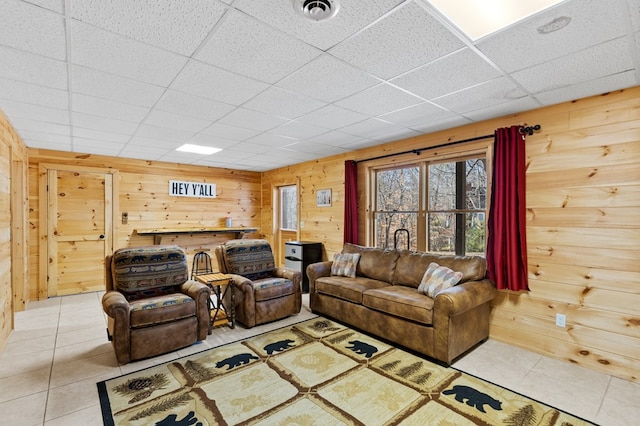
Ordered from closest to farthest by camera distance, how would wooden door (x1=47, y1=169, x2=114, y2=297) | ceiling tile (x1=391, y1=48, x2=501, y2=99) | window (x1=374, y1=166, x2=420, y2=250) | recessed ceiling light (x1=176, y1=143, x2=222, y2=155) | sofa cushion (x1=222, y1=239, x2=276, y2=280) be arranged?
ceiling tile (x1=391, y1=48, x2=501, y2=99) < sofa cushion (x1=222, y1=239, x2=276, y2=280) < window (x1=374, y1=166, x2=420, y2=250) < recessed ceiling light (x1=176, y1=143, x2=222, y2=155) < wooden door (x1=47, y1=169, x2=114, y2=297)

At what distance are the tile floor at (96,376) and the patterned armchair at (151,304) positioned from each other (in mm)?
143

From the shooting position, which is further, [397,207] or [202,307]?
[397,207]

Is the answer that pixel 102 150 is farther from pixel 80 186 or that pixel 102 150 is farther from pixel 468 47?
pixel 468 47

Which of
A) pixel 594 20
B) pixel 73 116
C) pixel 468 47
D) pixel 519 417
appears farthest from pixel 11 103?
pixel 519 417

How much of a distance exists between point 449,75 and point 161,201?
5.59 meters

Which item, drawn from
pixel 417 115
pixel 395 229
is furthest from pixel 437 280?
pixel 417 115

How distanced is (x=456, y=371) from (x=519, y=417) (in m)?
0.61

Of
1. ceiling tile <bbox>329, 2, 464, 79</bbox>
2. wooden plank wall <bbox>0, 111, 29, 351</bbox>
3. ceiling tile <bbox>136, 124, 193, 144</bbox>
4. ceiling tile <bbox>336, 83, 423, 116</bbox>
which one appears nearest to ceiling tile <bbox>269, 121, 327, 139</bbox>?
ceiling tile <bbox>336, 83, 423, 116</bbox>

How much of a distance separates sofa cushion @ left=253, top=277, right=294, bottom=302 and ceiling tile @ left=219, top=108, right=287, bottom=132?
1.92 m

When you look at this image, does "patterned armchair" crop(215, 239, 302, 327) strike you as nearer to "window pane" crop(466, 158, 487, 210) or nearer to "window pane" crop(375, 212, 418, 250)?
"window pane" crop(375, 212, 418, 250)

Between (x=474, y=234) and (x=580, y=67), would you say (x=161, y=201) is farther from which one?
(x=580, y=67)

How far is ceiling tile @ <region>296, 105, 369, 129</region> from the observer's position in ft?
10.2

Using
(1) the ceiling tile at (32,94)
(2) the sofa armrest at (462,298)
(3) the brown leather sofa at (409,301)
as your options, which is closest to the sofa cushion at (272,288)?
(3) the brown leather sofa at (409,301)

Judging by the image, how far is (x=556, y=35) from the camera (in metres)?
1.78
